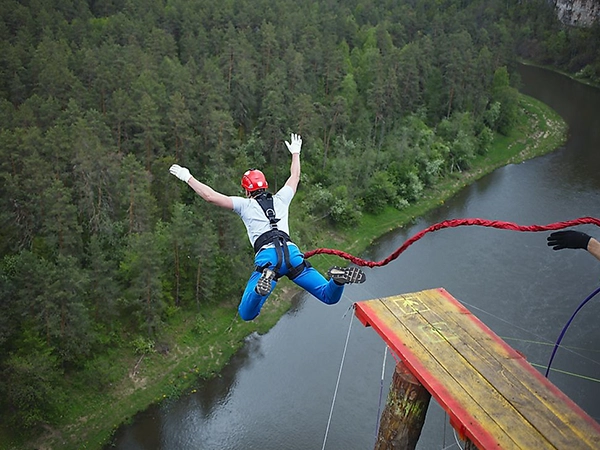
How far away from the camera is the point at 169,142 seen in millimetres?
27641

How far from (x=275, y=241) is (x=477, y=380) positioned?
268 centimetres

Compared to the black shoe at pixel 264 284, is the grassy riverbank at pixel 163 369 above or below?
below

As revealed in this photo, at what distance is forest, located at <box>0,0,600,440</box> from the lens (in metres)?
19.3

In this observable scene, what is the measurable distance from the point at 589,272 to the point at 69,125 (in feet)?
77.2

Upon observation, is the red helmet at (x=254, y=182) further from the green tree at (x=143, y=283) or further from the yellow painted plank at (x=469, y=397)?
the green tree at (x=143, y=283)

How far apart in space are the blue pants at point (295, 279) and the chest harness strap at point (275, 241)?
4 cm

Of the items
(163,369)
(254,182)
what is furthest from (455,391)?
(163,369)

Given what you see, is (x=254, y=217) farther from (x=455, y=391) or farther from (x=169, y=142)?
(x=169, y=142)

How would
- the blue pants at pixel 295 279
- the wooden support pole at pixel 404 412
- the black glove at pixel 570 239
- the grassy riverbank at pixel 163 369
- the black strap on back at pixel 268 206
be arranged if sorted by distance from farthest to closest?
the grassy riverbank at pixel 163 369, the black strap on back at pixel 268 206, the blue pants at pixel 295 279, the black glove at pixel 570 239, the wooden support pole at pixel 404 412

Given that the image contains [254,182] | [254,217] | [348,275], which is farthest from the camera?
[254,182]

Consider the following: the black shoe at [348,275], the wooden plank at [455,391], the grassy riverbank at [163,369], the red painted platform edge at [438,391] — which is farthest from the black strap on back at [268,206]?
the grassy riverbank at [163,369]

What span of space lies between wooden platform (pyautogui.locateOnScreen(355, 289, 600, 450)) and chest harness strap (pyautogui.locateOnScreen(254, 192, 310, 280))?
1.27 meters

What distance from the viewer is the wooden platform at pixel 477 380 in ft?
13.9

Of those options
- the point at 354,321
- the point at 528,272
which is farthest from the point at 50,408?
the point at 528,272
